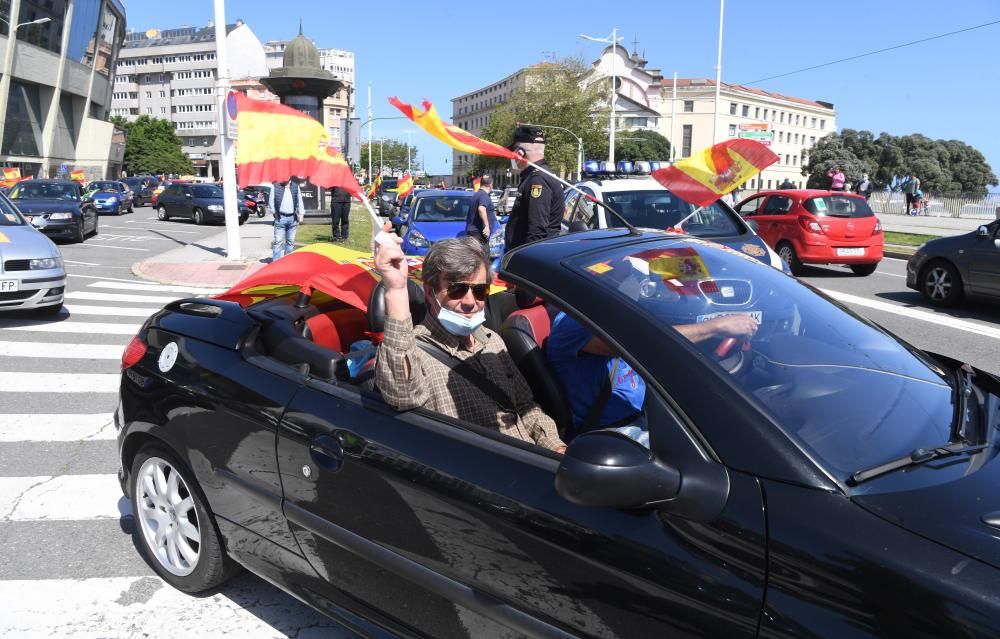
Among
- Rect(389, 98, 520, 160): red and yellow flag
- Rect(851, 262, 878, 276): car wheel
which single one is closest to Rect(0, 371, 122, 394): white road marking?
Rect(389, 98, 520, 160): red and yellow flag

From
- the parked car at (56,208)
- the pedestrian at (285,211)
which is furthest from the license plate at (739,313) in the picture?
the parked car at (56,208)

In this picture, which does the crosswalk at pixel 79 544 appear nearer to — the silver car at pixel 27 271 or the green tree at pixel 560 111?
the silver car at pixel 27 271

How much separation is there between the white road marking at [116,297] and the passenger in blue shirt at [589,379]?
918 cm

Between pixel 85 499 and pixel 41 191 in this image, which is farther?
pixel 41 191

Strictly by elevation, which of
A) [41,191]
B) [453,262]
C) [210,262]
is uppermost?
[41,191]

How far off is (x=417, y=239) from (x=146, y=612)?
9630 mm

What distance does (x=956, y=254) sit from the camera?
10.2 metres

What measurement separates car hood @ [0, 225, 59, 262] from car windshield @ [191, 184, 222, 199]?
2020cm

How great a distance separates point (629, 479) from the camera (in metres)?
1.65

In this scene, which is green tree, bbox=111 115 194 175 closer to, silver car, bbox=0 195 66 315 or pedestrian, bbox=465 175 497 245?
silver car, bbox=0 195 66 315

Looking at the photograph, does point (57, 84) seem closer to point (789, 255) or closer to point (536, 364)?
point (789, 255)

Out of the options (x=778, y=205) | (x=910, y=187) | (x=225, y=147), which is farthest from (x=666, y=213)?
(x=910, y=187)

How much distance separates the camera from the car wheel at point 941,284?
1027 cm

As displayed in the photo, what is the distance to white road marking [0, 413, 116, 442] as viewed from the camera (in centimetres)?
508
